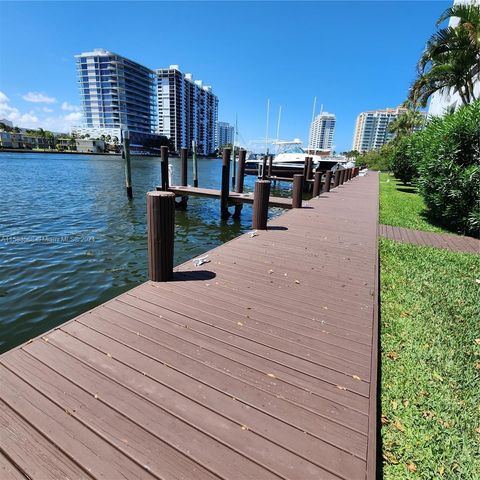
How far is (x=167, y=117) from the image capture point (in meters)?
129

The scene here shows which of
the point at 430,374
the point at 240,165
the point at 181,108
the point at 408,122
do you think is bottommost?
the point at 430,374

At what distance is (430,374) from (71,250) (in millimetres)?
8239

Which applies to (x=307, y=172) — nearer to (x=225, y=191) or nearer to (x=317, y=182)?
(x=317, y=182)

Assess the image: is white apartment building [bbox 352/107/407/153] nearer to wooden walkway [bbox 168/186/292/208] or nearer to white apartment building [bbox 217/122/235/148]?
white apartment building [bbox 217/122/235/148]

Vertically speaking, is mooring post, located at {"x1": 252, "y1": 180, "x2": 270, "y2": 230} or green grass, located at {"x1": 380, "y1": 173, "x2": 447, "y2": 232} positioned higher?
mooring post, located at {"x1": 252, "y1": 180, "x2": 270, "y2": 230}

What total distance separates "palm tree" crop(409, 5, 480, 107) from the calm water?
1000 cm

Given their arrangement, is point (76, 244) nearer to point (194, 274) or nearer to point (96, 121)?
point (194, 274)

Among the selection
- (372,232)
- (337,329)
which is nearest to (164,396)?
(337,329)

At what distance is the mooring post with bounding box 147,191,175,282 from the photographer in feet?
12.2

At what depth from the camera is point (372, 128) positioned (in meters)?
135

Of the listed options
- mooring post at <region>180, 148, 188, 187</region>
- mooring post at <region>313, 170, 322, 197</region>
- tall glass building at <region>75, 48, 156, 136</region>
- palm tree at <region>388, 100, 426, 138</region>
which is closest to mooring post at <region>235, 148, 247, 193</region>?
mooring post at <region>180, 148, 188, 187</region>

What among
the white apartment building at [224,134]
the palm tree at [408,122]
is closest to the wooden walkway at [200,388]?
the palm tree at [408,122]

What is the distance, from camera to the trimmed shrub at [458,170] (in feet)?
23.8

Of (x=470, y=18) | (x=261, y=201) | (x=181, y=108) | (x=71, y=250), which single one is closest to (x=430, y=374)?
(x=261, y=201)
